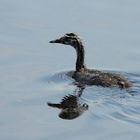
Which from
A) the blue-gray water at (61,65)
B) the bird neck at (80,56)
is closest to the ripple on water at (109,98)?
the blue-gray water at (61,65)

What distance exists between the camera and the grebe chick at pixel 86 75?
14093 mm

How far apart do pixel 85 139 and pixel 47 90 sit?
10.0 feet

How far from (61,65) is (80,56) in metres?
0.53

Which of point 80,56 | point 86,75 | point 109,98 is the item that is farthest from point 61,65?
point 109,98

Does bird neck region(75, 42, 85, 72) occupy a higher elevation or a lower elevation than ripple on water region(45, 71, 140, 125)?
higher

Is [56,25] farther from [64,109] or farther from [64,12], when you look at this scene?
[64,109]

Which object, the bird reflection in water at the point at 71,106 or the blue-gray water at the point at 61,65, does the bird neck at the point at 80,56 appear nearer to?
the blue-gray water at the point at 61,65

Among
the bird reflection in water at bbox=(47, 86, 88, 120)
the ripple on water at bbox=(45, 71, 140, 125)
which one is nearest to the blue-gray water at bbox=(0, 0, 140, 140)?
the ripple on water at bbox=(45, 71, 140, 125)

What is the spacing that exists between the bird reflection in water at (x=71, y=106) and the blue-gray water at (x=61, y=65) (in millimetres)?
123

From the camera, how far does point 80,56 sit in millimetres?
15758

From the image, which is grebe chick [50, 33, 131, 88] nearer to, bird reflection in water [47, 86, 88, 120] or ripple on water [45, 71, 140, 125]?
ripple on water [45, 71, 140, 125]

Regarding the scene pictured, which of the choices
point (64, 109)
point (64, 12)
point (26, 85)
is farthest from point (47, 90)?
point (64, 12)

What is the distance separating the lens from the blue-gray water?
11.7 m

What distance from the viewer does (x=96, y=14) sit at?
61.7 ft
